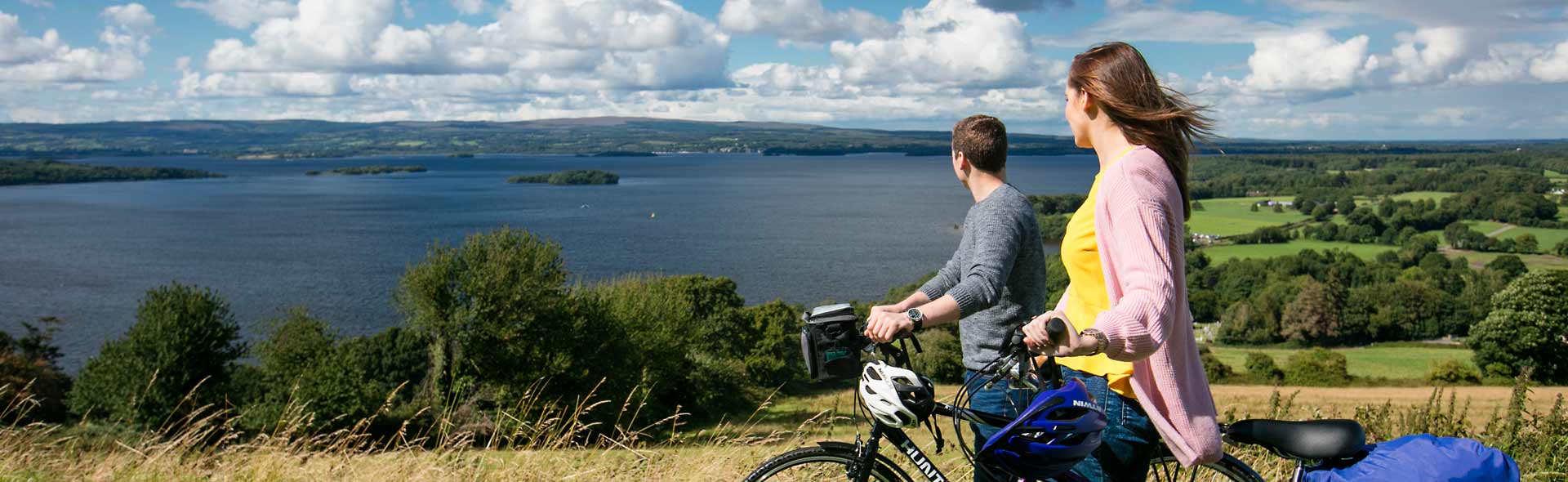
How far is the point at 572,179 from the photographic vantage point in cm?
16812

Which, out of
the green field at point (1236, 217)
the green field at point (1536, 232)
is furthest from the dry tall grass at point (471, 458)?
the green field at point (1536, 232)

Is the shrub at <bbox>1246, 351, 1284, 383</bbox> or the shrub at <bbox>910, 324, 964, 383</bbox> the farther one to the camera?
the shrub at <bbox>1246, 351, 1284, 383</bbox>

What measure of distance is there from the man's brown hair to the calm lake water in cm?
3664

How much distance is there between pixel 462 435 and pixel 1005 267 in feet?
9.09

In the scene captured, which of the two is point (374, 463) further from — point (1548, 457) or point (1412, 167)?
point (1412, 167)

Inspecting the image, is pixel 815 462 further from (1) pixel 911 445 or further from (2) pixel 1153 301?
(2) pixel 1153 301

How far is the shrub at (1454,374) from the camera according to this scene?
36.6 metres

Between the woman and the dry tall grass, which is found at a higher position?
the woman

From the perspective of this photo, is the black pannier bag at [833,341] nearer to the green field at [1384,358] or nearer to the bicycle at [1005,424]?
the bicycle at [1005,424]

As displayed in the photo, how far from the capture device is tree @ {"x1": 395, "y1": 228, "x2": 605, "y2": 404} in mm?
29281

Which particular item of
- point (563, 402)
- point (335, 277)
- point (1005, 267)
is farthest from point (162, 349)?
point (335, 277)

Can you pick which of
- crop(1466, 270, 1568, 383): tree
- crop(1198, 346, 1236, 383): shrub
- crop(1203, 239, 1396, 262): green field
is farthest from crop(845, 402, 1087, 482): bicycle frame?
crop(1203, 239, 1396, 262): green field

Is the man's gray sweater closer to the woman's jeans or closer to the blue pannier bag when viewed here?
the woman's jeans

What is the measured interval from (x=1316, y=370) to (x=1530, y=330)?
7337 millimetres
